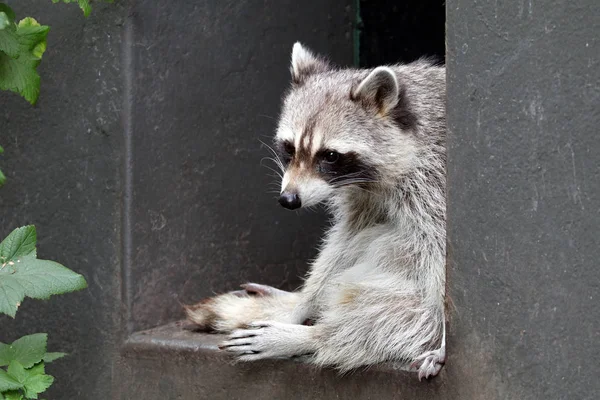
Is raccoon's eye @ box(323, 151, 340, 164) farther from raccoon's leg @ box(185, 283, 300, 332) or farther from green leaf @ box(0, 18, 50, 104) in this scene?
green leaf @ box(0, 18, 50, 104)

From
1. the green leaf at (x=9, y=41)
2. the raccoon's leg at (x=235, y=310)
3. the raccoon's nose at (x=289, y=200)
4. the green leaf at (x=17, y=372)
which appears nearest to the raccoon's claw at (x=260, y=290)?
the raccoon's leg at (x=235, y=310)

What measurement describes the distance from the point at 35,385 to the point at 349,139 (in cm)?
133

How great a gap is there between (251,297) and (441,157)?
0.97 m

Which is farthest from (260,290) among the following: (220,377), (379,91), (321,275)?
(379,91)

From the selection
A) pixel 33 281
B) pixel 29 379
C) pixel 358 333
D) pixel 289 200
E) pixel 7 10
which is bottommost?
pixel 29 379

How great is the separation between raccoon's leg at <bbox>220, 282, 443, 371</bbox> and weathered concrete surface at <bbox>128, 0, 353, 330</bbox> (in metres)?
0.61

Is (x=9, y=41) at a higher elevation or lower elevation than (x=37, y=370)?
higher

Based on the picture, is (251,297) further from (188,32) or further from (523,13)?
(523,13)

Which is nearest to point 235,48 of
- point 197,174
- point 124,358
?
point 197,174

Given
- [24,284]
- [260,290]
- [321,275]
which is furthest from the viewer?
[260,290]

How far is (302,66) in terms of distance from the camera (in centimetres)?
367

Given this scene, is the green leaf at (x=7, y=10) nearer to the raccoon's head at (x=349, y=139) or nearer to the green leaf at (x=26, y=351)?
the raccoon's head at (x=349, y=139)

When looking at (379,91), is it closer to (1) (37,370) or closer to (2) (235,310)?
(2) (235,310)

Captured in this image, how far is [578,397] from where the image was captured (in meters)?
2.63
